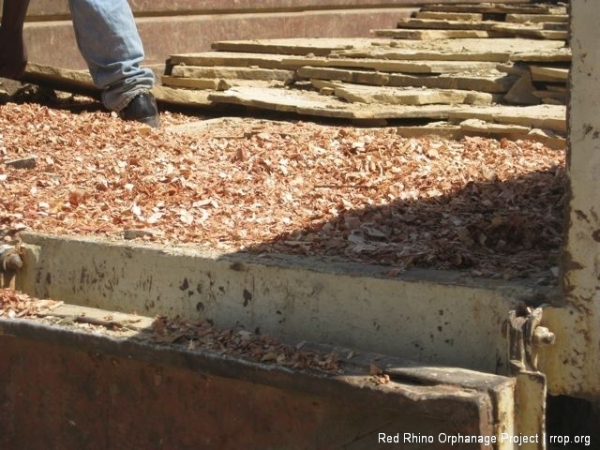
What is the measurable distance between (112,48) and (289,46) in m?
2.08

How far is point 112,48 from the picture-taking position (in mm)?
5715

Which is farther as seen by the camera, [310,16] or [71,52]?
[310,16]

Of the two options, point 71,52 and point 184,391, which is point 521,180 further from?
point 71,52

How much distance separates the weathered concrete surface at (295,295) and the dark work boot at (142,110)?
7.03 feet

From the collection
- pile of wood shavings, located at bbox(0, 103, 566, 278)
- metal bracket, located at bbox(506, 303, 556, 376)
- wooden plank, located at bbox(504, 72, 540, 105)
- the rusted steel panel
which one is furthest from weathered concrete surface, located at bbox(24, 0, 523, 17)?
metal bracket, located at bbox(506, 303, 556, 376)

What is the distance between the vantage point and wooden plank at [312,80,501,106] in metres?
5.76

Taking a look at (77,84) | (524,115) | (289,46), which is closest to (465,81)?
(524,115)

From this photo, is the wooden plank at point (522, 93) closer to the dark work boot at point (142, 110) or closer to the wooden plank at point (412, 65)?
the wooden plank at point (412, 65)

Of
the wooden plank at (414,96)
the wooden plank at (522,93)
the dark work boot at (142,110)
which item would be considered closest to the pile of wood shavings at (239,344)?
the dark work boot at (142,110)

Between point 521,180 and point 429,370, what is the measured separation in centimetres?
137

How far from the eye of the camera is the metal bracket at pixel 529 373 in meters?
2.65

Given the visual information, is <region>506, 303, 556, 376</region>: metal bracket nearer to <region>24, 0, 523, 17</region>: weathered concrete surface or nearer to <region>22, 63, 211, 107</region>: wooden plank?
<region>22, 63, 211, 107</region>: wooden plank

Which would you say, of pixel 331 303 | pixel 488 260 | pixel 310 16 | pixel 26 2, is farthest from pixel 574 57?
pixel 310 16

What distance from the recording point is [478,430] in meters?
2.55
